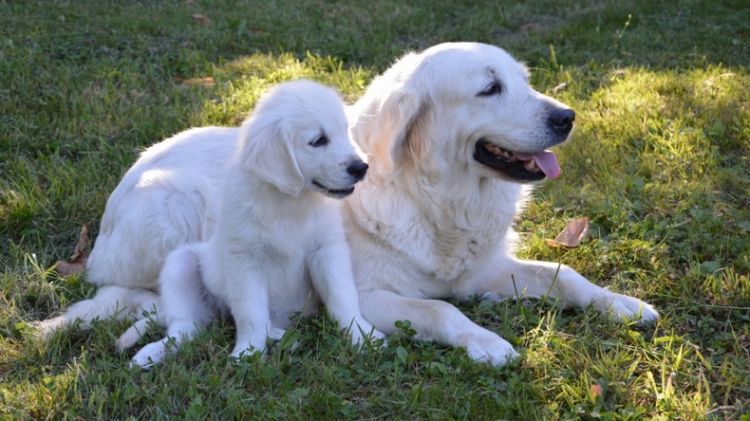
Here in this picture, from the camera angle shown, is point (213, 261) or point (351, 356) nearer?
point (351, 356)

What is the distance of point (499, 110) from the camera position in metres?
3.14

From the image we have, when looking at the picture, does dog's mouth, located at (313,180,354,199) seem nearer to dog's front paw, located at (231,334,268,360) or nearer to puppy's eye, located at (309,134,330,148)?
puppy's eye, located at (309,134,330,148)

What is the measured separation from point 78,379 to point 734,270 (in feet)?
8.09

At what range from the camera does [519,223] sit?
400 cm

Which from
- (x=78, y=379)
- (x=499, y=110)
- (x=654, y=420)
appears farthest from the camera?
(x=499, y=110)

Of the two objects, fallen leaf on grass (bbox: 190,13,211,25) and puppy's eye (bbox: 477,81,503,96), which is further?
fallen leaf on grass (bbox: 190,13,211,25)

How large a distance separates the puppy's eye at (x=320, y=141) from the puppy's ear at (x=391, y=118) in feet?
1.43

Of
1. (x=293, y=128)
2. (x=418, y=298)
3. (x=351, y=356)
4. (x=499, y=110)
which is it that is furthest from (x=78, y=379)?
(x=499, y=110)

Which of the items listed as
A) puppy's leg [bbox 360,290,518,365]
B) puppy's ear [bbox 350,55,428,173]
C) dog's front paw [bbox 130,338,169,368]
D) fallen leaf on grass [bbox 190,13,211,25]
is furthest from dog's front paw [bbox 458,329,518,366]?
fallen leaf on grass [bbox 190,13,211,25]

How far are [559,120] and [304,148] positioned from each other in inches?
38.4

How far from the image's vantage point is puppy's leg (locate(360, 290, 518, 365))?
2.82m

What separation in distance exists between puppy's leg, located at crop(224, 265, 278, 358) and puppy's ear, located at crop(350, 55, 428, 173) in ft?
2.26

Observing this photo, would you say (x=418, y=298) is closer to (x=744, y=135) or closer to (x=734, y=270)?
(x=734, y=270)

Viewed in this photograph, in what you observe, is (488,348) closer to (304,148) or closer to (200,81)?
(304,148)
